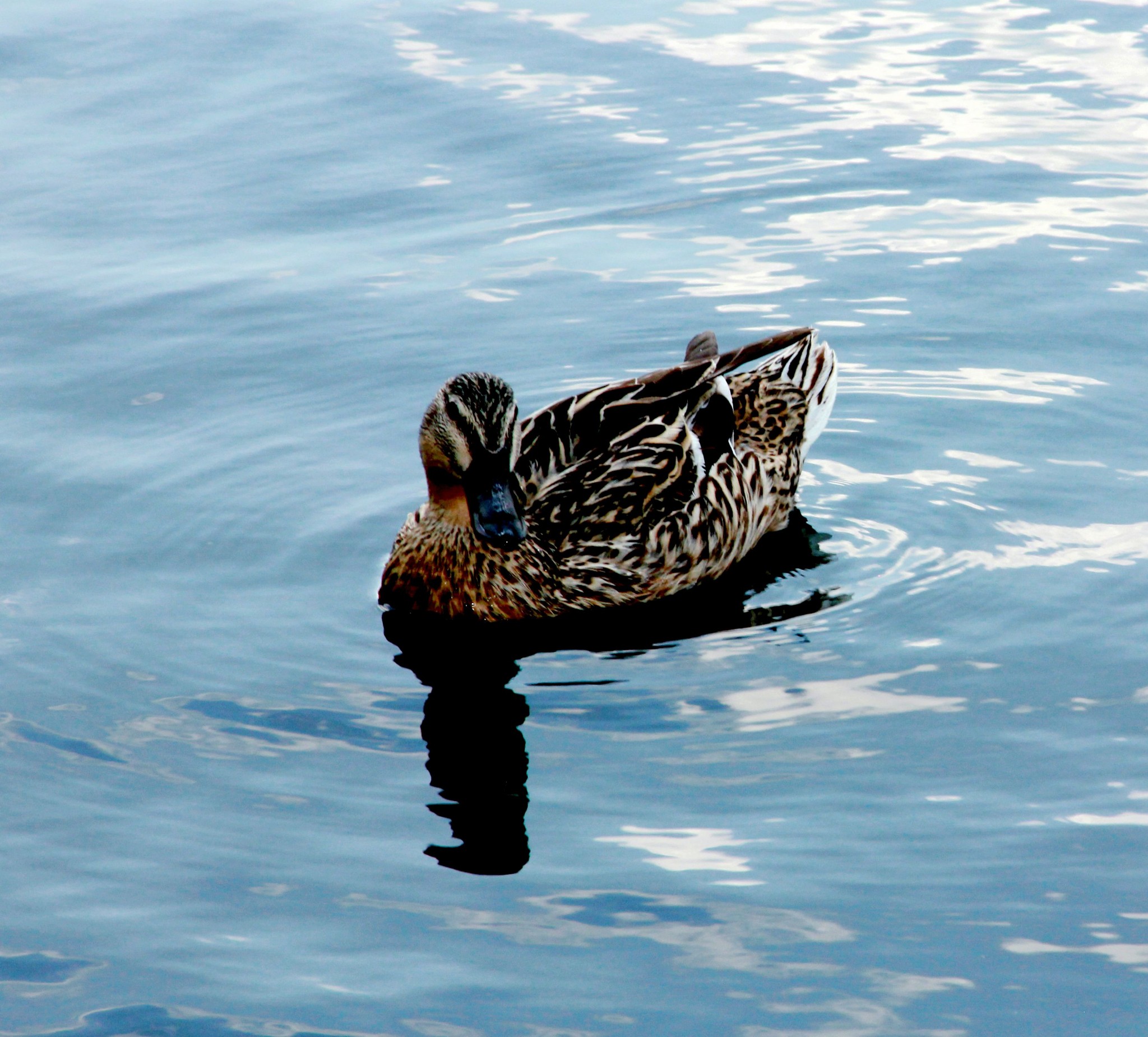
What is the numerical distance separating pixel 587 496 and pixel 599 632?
2.68ft

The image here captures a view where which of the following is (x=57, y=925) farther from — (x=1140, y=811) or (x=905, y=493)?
(x=905, y=493)

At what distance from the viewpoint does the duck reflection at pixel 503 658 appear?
7.06 metres

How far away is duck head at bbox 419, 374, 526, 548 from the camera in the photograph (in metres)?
8.52

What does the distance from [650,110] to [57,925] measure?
32.4ft

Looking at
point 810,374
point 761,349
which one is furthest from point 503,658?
point 810,374

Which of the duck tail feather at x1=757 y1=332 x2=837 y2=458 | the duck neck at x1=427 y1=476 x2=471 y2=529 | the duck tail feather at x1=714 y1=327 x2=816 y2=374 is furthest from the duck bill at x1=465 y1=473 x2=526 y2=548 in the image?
the duck tail feather at x1=757 y1=332 x2=837 y2=458

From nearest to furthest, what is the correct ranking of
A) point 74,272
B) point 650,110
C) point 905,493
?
point 905,493 → point 74,272 → point 650,110

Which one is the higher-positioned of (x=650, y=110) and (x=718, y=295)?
(x=650, y=110)

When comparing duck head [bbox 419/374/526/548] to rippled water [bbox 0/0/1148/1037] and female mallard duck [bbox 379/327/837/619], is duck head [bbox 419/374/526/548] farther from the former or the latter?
rippled water [bbox 0/0/1148/1037]

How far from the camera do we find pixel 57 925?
21.2 feet

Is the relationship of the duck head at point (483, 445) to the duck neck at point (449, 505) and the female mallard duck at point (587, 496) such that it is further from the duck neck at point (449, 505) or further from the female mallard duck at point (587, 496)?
the duck neck at point (449, 505)

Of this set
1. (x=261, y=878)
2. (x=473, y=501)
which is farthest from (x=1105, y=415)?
(x=261, y=878)

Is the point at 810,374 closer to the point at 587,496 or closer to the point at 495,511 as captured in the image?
the point at 587,496

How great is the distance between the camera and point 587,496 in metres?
9.29
